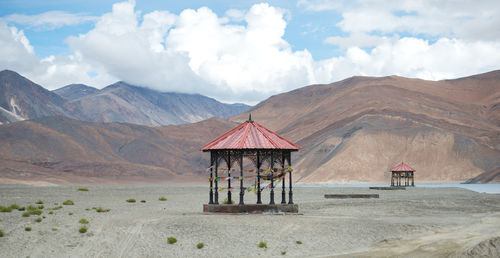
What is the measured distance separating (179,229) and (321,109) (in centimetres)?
13134

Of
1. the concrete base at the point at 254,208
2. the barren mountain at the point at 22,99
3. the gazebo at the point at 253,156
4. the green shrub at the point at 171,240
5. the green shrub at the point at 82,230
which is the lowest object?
the green shrub at the point at 171,240

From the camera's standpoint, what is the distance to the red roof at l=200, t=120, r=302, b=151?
2522cm

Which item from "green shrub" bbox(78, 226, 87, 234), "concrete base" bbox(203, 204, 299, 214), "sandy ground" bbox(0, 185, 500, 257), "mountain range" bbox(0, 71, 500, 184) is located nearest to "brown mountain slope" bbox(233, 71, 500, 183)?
"mountain range" bbox(0, 71, 500, 184)

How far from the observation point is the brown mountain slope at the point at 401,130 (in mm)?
98125

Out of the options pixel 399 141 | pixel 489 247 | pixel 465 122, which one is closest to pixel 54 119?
pixel 399 141

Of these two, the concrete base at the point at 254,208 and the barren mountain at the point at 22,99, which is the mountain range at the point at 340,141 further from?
the concrete base at the point at 254,208

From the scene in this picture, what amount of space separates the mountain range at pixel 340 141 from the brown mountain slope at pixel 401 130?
18cm

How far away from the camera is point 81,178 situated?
9800 cm

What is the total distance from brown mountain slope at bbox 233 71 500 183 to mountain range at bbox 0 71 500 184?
176 mm

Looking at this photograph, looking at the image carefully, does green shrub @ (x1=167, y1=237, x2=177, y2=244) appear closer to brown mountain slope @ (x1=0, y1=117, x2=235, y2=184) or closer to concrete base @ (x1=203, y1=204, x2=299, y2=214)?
concrete base @ (x1=203, y1=204, x2=299, y2=214)

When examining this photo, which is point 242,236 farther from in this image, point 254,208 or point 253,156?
point 253,156

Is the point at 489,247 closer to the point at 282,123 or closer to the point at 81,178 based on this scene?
the point at 81,178

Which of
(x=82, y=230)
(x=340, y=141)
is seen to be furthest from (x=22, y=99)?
(x=82, y=230)

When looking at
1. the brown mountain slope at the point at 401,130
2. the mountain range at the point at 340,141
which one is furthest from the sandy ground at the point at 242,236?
the brown mountain slope at the point at 401,130
